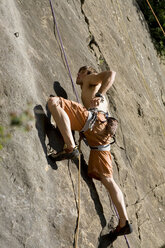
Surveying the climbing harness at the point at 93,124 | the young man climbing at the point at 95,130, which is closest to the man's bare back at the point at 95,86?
the young man climbing at the point at 95,130

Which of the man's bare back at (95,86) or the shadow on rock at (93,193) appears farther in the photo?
the man's bare back at (95,86)

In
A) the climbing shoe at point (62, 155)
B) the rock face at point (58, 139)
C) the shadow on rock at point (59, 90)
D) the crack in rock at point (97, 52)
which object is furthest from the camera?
the crack in rock at point (97, 52)

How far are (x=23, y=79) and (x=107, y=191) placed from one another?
1.88 m

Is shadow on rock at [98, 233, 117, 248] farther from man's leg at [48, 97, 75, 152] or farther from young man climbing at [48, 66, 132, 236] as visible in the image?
man's leg at [48, 97, 75, 152]

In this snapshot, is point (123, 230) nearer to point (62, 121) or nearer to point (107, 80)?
point (62, 121)

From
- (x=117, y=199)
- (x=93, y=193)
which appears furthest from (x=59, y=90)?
(x=117, y=199)

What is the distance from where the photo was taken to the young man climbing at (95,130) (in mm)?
3986

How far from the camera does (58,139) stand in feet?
13.7

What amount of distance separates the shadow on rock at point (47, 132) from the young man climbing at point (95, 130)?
117 mm

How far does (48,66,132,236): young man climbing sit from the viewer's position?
3.99 m

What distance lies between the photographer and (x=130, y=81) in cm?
743

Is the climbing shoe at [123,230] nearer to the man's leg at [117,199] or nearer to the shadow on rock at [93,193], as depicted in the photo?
the man's leg at [117,199]

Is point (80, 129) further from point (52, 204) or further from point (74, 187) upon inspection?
point (52, 204)

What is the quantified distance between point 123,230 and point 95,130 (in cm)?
123
